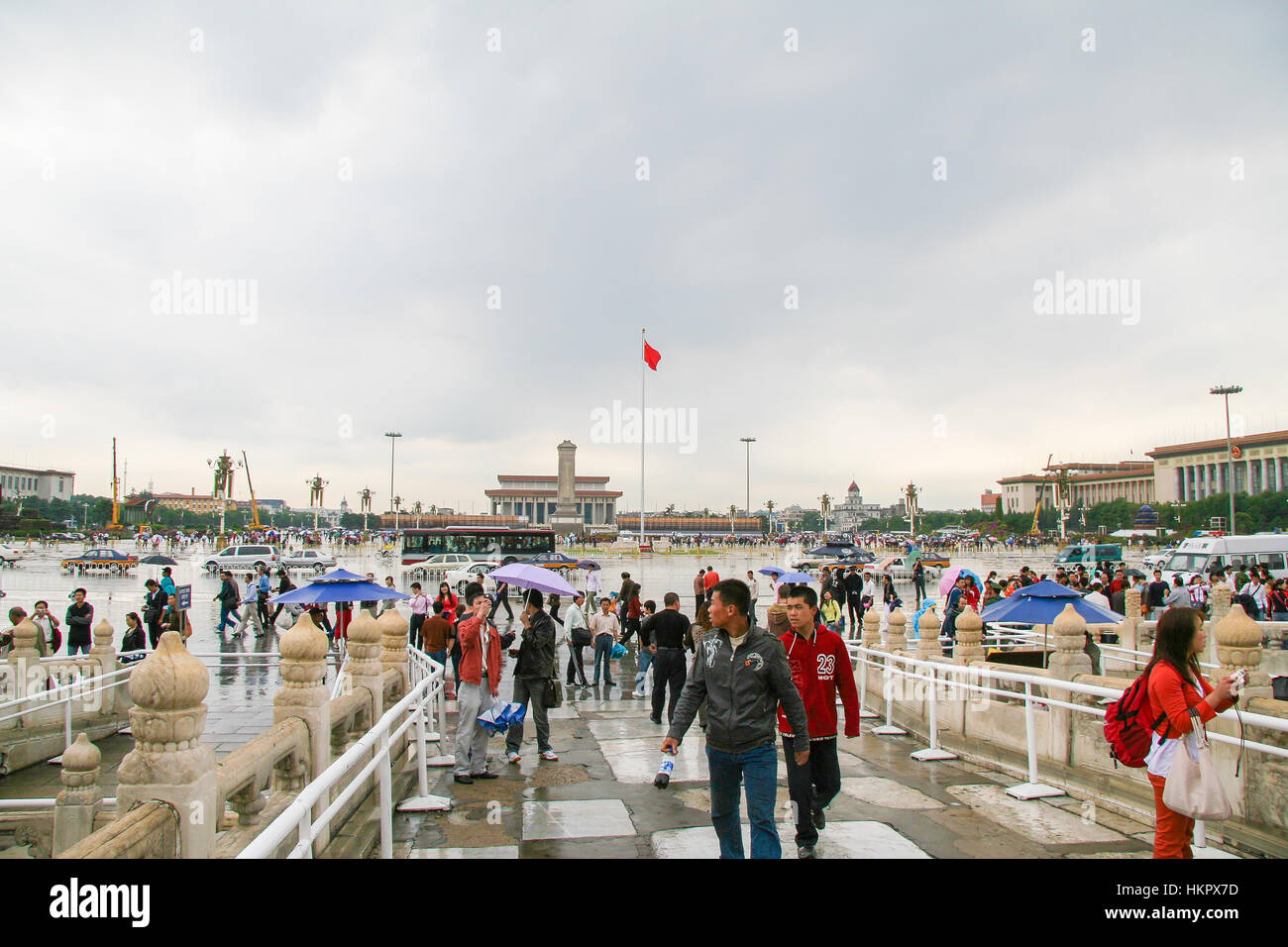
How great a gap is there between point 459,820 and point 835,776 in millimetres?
3039

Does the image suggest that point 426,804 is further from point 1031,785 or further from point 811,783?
point 1031,785

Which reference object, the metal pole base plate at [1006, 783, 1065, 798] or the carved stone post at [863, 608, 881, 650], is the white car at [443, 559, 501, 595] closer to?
the carved stone post at [863, 608, 881, 650]

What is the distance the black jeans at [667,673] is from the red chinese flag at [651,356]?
28.0 meters

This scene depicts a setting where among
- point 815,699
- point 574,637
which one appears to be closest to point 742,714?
point 815,699

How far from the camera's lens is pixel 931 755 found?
331 inches

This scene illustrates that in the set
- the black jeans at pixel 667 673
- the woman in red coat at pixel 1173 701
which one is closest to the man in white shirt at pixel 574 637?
the black jeans at pixel 667 673

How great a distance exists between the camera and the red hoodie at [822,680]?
555 cm

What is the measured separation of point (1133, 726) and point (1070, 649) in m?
3.77

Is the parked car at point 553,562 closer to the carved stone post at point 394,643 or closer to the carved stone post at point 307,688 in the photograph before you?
the carved stone post at point 394,643

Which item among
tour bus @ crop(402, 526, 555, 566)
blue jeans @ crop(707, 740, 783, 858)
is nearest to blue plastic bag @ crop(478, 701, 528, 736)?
blue jeans @ crop(707, 740, 783, 858)
